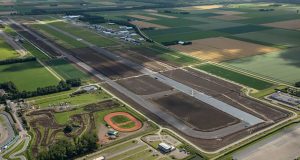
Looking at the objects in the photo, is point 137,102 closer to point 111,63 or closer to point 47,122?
point 47,122

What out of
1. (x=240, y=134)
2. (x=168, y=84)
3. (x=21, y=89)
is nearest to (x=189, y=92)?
(x=168, y=84)

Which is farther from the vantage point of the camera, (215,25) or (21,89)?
(215,25)

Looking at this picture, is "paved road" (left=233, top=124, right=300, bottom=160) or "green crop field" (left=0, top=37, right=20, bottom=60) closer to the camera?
"paved road" (left=233, top=124, right=300, bottom=160)

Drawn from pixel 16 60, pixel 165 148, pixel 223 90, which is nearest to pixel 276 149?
pixel 165 148

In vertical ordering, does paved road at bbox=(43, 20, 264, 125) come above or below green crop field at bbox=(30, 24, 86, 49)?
below

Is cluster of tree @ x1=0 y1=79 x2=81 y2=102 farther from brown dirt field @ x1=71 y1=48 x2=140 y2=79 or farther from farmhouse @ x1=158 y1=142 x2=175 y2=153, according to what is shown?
farmhouse @ x1=158 y1=142 x2=175 y2=153

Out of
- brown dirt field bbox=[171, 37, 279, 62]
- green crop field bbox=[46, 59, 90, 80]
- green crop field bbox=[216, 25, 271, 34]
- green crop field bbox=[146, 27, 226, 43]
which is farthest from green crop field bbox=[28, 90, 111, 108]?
green crop field bbox=[216, 25, 271, 34]

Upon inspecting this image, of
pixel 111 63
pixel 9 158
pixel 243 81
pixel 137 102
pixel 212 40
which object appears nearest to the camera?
pixel 9 158
